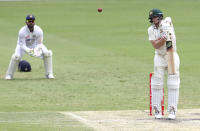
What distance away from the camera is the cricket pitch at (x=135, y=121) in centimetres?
998

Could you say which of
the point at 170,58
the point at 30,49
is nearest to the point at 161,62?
the point at 170,58

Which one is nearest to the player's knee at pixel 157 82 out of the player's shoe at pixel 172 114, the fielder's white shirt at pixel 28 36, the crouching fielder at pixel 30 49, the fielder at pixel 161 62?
the fielder at pixel 161 62

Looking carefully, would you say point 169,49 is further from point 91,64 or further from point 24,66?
point 91,64

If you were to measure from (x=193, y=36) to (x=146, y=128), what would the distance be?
20.3 metres

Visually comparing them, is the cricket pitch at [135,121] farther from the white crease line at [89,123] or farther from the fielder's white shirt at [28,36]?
the fielder's white shirt at [28,36]

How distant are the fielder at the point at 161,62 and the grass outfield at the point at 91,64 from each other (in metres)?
1.53

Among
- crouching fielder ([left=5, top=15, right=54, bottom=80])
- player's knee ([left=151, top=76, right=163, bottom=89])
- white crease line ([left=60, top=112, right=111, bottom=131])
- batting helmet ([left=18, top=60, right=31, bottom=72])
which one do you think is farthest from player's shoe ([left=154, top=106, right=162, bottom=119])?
batting helmet ([left=18, top=60, right=31, bottom=72])

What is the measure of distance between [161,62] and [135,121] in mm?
1132

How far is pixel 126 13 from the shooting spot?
43469mm

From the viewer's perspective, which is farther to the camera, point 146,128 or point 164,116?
point 164,116

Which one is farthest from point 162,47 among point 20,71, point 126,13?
point 126,13

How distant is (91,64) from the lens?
68.6ft

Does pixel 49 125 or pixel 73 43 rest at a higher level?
pixel 73 43

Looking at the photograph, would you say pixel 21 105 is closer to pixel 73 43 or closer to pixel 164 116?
pixel 164 116
